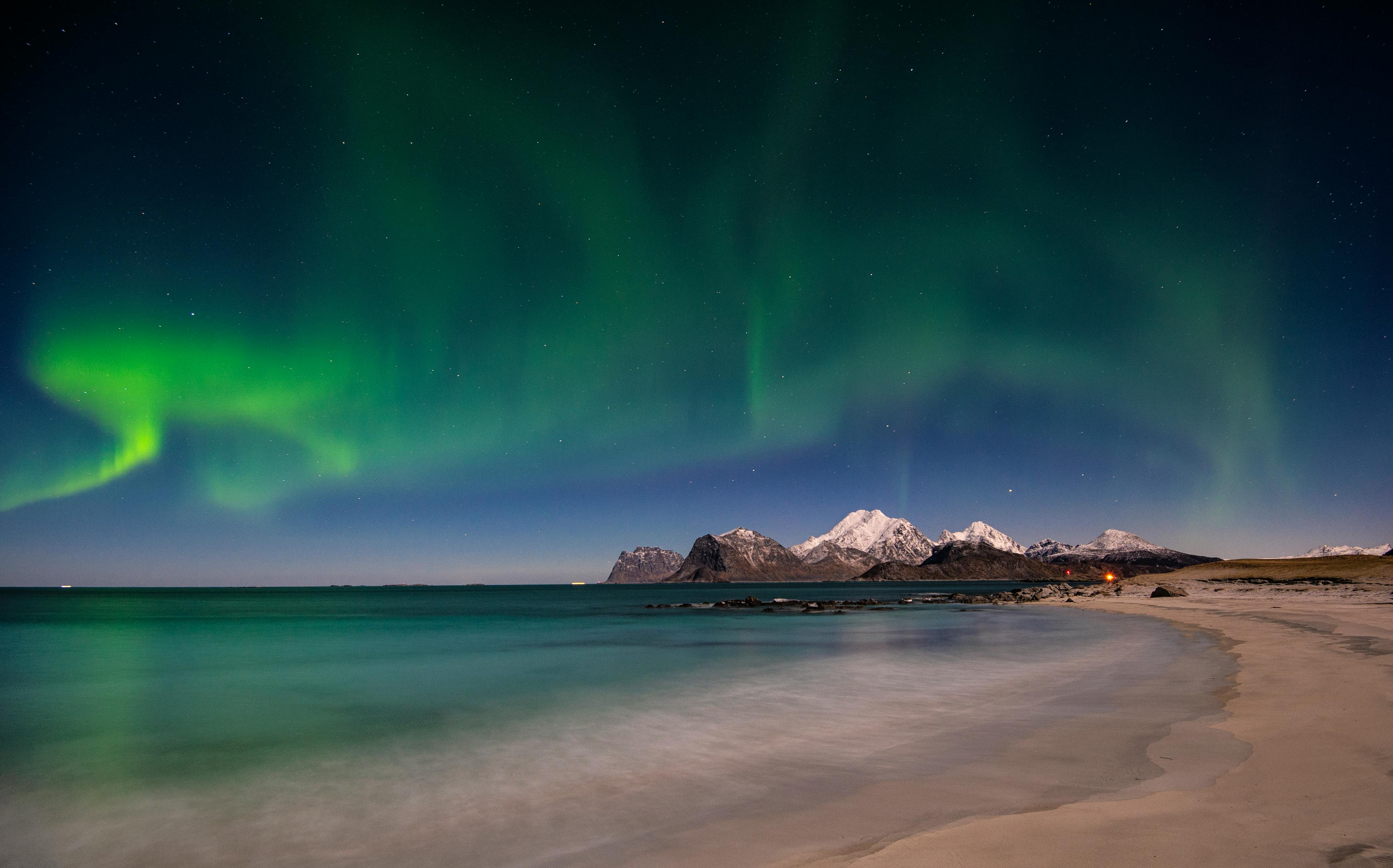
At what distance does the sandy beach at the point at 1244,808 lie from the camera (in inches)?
208

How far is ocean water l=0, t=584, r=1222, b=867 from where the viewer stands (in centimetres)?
741

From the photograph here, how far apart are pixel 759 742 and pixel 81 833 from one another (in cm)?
931

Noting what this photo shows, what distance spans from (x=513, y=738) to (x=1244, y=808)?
11.2m

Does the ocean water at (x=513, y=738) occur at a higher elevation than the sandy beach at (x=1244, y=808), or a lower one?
lower

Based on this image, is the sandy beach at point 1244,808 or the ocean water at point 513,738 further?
the ocean water at point 513,738

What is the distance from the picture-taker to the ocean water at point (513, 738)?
741 cm

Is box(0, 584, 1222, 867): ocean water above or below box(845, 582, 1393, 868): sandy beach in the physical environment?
below

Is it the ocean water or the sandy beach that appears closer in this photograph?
the sandy beach

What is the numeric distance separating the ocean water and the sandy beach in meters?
1.13

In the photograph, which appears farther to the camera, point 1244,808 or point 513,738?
point 513,738

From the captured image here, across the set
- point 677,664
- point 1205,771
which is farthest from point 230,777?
point 677,664

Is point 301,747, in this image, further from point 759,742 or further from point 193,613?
point 193,613

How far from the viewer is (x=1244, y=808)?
6.28 m

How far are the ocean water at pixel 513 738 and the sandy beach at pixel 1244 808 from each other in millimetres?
1125
